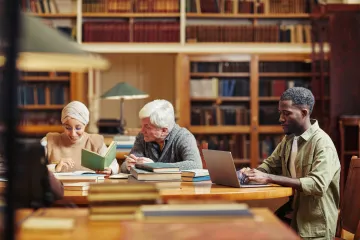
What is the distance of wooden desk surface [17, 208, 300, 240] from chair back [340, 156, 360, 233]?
1.58 metres

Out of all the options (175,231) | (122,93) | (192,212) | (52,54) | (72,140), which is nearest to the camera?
(52,54)

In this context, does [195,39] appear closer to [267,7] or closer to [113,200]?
[267,7]

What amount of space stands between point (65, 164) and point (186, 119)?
4.12 m

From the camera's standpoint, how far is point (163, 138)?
4.16 metres

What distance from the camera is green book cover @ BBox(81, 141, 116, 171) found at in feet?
11.8

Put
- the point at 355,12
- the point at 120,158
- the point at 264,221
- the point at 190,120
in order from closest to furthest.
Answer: the point at 264,221
the point at 120,158
the point at 355,12
the point at 190,120

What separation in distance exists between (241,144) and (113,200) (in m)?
6.28

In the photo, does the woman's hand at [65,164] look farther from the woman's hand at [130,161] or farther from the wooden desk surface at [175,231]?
the wooden desk surface at [175,231]

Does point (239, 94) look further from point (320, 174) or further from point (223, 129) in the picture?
point (320, 174)

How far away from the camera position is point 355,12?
751 centimetres

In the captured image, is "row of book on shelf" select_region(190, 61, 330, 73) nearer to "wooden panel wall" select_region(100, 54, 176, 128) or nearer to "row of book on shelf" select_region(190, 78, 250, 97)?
"row of book on shelf" select_region(190, 78, 250, 97)

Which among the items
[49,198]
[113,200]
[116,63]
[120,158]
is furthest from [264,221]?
[116,63]

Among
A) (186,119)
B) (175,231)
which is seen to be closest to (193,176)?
(175,231)

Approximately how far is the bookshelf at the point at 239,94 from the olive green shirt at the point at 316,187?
4571mm
